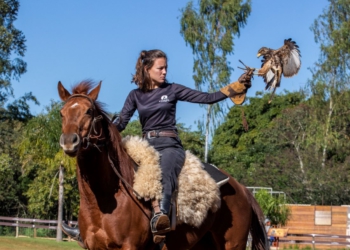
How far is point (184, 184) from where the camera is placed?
8062 mm

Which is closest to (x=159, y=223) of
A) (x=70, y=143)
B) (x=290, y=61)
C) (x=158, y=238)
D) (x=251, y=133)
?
(x=158, y=238)

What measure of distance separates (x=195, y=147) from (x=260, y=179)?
5.44 metres

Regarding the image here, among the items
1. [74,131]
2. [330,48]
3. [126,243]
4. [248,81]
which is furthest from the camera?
[330,48]

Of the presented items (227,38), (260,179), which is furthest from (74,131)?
(260,179)

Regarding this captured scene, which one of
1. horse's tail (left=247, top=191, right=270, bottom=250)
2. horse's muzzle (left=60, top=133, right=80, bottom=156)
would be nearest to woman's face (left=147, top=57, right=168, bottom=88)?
horse's muzzle (left=60, top=133, right=80, bottom=156)

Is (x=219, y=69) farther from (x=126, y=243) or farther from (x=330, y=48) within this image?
(x=126, y=243)

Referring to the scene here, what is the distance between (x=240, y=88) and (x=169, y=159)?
1.26m

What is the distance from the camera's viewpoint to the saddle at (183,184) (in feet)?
24.7

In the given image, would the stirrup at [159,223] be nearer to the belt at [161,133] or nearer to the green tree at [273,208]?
the belt at [161,133]

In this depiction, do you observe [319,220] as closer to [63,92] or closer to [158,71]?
[158,71]

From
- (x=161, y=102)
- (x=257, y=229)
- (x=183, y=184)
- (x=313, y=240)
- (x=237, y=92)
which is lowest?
(x=313, y=240)

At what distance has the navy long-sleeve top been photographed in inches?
314

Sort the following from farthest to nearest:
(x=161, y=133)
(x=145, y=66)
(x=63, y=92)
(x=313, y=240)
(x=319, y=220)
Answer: (x=319, y=220) → (x=313, y=240) → (x=145, y=66) → (x=161, y=133) → (x=63, y=92)

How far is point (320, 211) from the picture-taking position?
110 feet
